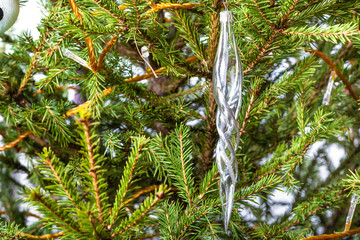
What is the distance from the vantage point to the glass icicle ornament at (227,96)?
0.92 feet

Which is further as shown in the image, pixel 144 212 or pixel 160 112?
pixel 160 112

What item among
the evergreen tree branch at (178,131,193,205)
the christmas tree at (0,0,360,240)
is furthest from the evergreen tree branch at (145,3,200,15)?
the evergreen tree branch at (178,131,193,205)

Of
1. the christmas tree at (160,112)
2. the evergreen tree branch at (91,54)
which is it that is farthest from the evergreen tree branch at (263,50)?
the evergreen tree branch at (91,54)

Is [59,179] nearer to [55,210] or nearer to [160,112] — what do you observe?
[55,210]

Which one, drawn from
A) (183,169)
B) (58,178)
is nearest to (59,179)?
(58,178)

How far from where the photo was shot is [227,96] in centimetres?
29

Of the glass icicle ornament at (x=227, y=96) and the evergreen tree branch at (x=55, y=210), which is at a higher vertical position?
the glass icicle ornament at (x=227, y=96)

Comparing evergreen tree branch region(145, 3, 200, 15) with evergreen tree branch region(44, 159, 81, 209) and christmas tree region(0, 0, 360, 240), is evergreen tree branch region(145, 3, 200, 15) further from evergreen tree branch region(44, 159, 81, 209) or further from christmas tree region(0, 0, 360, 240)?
evergreen tree branch region(44, 159, 81, 209)

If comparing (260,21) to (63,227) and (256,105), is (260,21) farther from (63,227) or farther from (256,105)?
(63,227)

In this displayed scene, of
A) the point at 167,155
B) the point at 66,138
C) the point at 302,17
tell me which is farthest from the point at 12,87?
the point at 302,17

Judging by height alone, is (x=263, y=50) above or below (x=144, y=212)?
above

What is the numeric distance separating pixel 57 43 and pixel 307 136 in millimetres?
258

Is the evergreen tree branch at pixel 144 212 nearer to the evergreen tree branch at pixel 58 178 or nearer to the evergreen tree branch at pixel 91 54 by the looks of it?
the evergreen tree branch at pixel 58 178

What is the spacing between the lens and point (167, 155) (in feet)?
1.16
